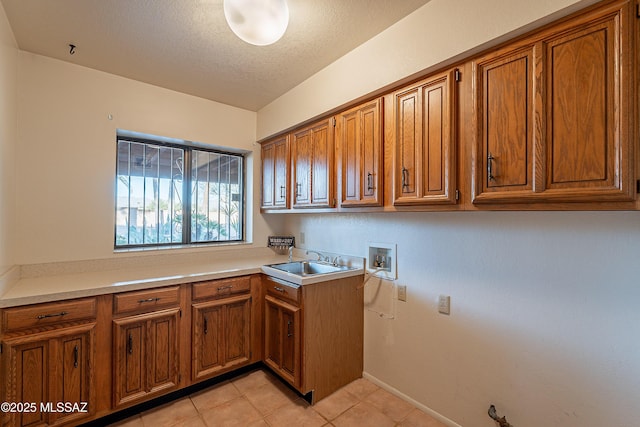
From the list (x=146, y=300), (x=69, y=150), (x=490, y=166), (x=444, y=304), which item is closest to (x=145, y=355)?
(x=146, y=300)

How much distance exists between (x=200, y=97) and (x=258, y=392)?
2.70 metres

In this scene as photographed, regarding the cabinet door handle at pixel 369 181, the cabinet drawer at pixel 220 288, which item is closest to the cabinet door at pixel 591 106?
the cabinet door handle at pixel 369 181

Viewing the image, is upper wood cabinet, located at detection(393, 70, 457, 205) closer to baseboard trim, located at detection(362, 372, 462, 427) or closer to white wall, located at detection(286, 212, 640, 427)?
white wall, located at detection(286, 212, 640, 427)

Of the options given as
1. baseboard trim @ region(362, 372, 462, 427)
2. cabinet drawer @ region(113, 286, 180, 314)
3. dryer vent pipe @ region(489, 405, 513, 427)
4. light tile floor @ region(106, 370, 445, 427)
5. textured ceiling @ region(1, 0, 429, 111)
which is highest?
textured ceiling @ region(1, 0, 429, 111)

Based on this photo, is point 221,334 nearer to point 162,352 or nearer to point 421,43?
point 162,352

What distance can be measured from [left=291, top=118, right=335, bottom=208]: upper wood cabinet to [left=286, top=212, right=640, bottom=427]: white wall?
1.68 feet

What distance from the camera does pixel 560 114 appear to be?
116 centimetres

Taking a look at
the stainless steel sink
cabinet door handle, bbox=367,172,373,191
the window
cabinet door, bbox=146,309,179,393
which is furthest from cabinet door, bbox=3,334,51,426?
cabinet door handle, bbox=367,172,373,191

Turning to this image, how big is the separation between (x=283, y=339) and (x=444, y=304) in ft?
4.08

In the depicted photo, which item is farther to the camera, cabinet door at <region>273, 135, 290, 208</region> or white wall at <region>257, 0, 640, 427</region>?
cabinet door at <region>273, 135, 290, 208</region>

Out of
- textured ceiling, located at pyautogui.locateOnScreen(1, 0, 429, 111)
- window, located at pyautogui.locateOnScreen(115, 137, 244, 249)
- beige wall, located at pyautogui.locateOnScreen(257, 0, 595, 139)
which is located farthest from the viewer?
window, located at pyautogui.locateOnScreen(115, 137, 244, 249)

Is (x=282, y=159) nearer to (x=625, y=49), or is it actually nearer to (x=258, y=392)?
(x=258, y=392)

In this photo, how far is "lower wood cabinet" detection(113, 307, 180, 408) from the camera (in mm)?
1875

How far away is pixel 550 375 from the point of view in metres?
1.44
